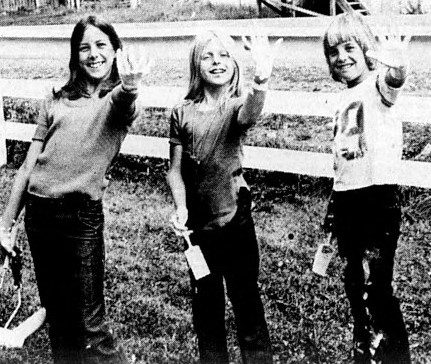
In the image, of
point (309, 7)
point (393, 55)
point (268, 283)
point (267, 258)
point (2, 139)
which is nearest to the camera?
point (393, 55)

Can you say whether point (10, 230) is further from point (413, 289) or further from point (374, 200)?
point (413, 289)

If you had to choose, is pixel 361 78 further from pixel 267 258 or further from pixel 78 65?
pixel 267 258

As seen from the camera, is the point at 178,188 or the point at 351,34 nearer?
the point at 351,34

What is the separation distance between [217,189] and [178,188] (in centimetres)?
11

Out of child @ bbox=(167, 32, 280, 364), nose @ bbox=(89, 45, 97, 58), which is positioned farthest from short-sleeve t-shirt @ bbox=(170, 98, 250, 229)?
nose @ bbox=(89, 45, 97, 58)

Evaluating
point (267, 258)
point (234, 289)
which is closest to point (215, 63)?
point (234, 289)

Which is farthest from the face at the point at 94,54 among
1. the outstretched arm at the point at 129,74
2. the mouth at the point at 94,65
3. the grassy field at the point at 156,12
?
the grassy field at the point at 156,12

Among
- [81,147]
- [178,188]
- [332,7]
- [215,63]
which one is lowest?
[178,188]

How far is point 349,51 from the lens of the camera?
67.4 inches

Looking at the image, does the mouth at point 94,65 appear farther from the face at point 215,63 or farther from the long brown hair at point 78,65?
the face at point 215,63

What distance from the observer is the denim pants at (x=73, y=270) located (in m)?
1.81

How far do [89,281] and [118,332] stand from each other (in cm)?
61

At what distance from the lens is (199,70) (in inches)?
72.0

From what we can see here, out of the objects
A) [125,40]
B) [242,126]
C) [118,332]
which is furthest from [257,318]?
[125,40]
